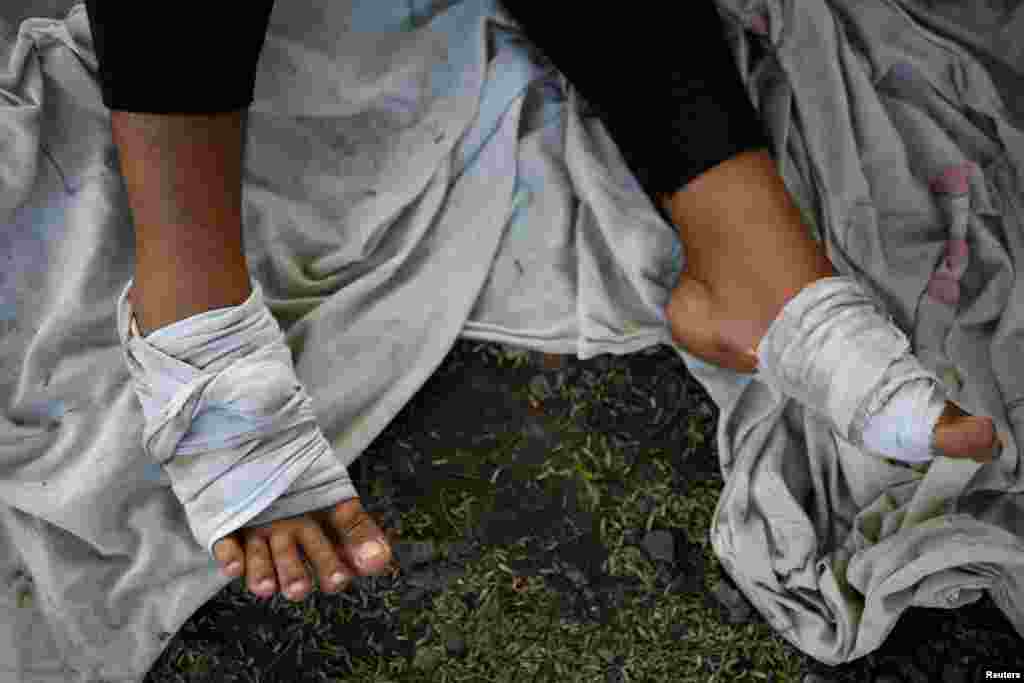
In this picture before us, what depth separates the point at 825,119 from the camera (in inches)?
53.5

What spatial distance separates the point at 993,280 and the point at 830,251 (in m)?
0.20

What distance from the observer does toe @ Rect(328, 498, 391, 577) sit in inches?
42.8

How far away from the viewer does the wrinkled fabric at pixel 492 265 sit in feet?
3.89

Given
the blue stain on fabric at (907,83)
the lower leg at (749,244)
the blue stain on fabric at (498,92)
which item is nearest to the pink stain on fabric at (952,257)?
the blue stain on fabric at (907,83)

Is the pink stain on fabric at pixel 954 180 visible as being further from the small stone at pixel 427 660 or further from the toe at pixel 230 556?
the toe at pixel 230 556

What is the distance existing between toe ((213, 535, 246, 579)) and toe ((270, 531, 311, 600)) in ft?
0.11

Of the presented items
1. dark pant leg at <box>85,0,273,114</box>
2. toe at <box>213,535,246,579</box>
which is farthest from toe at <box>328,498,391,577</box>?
dark pant leg at <box>85,0,273,114</box>

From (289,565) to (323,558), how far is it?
35 mm

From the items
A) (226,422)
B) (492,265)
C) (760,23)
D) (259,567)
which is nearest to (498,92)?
(492,265)

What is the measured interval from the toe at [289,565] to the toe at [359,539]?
5cm

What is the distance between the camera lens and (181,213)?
1.10 metres

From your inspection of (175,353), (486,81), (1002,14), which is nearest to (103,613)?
(175,353)

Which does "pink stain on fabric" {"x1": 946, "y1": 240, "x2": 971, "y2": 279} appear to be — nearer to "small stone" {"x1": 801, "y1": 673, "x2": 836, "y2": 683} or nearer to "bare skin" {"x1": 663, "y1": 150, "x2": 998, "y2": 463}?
"bare skin" {"x1": 663, "y1": 150, "x2": 998, "y2": 463}

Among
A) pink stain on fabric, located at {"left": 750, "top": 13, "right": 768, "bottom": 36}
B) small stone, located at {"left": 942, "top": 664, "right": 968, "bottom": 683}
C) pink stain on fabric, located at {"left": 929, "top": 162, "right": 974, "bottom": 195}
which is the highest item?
pink stain on fabric, located at {"left": 750, "top": 13, "right": 768, "bottom": 36}
